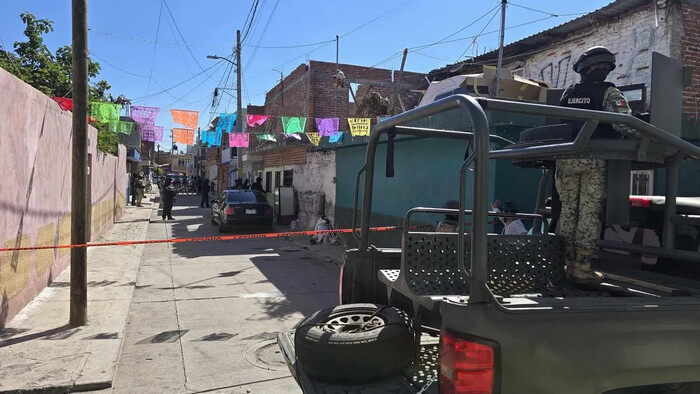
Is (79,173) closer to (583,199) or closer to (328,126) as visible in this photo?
(583,199)

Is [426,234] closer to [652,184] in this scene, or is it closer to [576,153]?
[576,153]

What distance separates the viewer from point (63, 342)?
16.9 ft

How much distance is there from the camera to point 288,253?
487 inches

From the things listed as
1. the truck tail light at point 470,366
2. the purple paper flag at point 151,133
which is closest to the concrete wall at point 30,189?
the truck tail light at point 470,366

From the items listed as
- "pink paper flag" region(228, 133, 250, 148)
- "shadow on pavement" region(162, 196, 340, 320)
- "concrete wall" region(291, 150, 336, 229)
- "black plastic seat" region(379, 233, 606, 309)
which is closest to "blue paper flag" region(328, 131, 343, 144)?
"concrete wall" region(291, 150, 336, 229)

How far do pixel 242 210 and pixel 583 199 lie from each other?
14100 mm

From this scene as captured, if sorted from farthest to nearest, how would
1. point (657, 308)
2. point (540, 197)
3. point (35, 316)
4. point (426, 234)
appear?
point (35, 316) → point (540, 197) → point (426, 234) → point (657, 308)

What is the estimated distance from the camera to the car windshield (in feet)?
54.1

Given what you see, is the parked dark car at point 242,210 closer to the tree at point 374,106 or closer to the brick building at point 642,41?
the tree at point 374,106

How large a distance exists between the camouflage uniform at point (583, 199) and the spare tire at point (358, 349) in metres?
1.18

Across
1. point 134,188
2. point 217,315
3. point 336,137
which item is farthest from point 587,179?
point 134,188

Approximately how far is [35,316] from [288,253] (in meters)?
6.82

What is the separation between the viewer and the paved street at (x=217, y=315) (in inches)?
176

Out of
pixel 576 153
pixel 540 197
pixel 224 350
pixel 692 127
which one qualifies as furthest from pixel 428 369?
pixel 692 127
